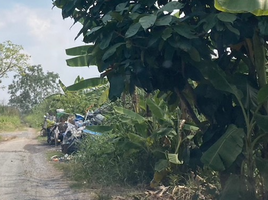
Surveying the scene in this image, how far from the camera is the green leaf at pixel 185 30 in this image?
520 cm

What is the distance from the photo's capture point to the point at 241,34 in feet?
18.0

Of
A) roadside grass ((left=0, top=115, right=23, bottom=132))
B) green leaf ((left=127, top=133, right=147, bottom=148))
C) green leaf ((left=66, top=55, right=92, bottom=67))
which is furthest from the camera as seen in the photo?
roadside grass ((left=0, top=115, right=23, bottom=132))

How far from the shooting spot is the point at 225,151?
19.1 feet

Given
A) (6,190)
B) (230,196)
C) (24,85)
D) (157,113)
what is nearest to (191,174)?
(157,113)

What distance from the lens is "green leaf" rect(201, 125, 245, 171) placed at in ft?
19.0

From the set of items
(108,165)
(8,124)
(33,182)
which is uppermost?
(8,124)

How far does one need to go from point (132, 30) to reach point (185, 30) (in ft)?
1.96

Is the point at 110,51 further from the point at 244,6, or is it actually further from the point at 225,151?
the point at 225,151

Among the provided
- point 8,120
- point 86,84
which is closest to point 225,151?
point 86,84

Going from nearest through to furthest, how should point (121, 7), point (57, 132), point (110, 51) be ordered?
point (110, 51) < point (121, 7) < point (57, 132)

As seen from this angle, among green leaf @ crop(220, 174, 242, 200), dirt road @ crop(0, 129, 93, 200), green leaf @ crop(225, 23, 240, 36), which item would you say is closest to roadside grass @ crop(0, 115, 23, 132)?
dirt road @ crop(0, 129, 93, 200)

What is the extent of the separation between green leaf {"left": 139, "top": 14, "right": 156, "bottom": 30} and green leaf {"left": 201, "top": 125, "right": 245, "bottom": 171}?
6.09 ft

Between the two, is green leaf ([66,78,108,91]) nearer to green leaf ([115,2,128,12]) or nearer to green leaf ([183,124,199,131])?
green leaf ([183,124,199,131])

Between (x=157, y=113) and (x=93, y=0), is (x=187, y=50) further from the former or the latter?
(x=157, y=113)
